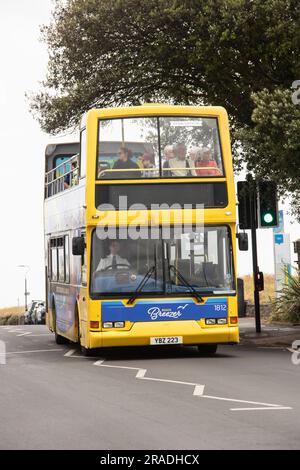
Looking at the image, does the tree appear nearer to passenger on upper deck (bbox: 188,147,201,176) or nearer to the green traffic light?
the green traffic light

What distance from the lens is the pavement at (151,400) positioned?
10.4m

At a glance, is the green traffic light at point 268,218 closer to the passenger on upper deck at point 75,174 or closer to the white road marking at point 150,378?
the passenger on upper deck at point 75,174

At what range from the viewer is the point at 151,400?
1384 cm

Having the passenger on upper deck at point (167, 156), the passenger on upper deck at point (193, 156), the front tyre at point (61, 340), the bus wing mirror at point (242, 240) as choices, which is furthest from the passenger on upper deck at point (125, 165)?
the front tyre at point (61, 340)

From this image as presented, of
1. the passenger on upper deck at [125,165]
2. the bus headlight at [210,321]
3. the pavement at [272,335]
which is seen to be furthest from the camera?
the pavement at [272,335]

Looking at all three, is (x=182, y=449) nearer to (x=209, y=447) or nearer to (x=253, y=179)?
(x=209, y=447)

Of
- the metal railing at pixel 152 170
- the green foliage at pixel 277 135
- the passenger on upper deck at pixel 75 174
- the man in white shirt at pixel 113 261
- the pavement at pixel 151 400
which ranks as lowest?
the pavement at pixel 151 400

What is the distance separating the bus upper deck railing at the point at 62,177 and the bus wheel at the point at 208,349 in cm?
397

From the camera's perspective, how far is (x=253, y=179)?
2605cm

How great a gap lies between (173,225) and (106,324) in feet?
6.96

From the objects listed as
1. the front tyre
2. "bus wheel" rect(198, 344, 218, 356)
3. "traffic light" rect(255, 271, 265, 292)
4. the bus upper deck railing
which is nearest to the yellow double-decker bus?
"bus wheel" rect(198, 344, 218, 356)

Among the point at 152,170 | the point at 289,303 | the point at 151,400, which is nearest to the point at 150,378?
the point at 151,400
